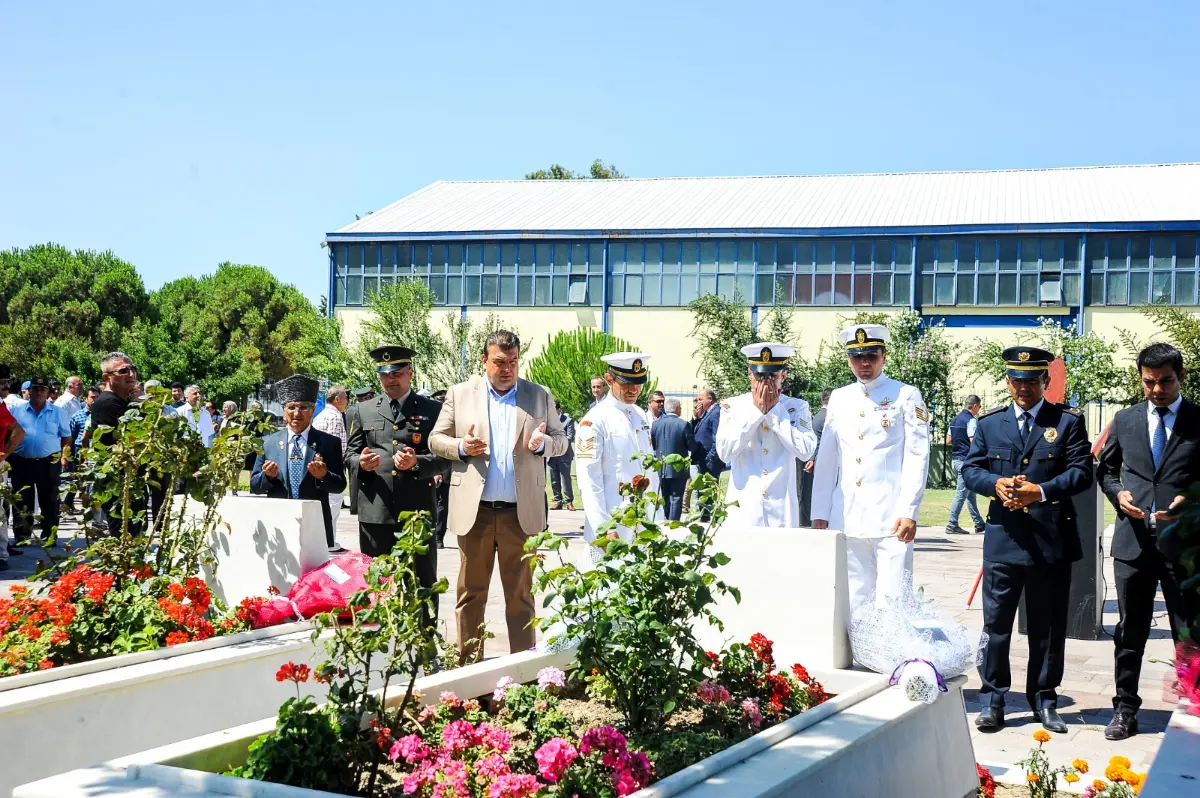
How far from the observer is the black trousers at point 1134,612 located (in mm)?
6391

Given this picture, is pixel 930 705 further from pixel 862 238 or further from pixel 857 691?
pixel 862 238

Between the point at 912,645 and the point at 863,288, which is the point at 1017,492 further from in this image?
the point at 863,288

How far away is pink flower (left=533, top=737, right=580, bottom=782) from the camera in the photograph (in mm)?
3486

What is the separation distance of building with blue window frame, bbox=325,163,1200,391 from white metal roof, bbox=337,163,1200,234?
0.36ft

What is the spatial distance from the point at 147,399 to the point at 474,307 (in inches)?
1513

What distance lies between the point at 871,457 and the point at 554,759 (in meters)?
4.16

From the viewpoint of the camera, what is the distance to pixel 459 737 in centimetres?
378

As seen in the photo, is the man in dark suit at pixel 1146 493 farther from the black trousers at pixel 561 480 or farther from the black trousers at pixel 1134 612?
the black trousers at pixel 561 480

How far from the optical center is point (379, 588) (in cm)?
391

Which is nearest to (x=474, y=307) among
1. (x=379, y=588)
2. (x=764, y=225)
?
(x=764, y=225)

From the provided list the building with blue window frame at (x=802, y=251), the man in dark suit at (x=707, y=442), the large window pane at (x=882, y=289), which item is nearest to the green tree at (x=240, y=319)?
the building with blue window frame at (x=802, y=251)

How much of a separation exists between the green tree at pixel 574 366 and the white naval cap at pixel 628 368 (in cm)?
3172

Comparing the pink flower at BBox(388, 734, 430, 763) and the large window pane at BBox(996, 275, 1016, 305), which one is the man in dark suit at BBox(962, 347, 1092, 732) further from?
the large window pane at BBox(996, 275, 1016, 305)

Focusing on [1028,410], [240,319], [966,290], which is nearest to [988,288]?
[966,290]
